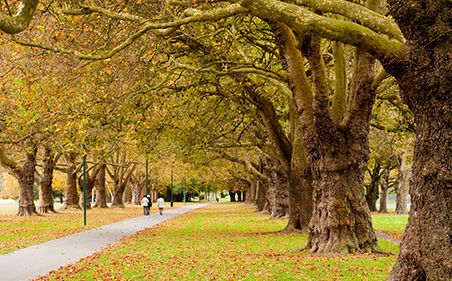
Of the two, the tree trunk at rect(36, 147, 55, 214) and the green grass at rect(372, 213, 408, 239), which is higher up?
the tree trunk at rect(36, 147, 55, 214)

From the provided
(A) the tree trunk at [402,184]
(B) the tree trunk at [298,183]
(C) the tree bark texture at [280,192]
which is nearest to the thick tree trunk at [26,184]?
(C) the tree bark texture at [280,192]

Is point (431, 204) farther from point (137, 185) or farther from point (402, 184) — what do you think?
point (137, 185)

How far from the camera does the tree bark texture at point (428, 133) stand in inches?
233

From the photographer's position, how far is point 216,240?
16406 millimetres

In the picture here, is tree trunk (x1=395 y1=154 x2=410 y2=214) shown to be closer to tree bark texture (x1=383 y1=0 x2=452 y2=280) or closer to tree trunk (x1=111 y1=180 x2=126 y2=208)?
tree trunk (x1=111 y1=180 x2=126 y2=208)

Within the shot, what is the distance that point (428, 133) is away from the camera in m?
6.08

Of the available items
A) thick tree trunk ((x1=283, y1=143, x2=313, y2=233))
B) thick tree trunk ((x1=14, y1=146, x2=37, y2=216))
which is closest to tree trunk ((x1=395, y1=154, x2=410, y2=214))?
thick tree trunk ((x1=283, y1=143, x2=313, y2=233))

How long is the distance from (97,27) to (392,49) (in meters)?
8.67

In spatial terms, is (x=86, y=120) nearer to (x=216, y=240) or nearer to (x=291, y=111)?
(x=216, y=240)

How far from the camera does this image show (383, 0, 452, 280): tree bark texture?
5.92m

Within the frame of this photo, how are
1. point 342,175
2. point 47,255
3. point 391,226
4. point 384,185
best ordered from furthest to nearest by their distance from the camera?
point 384,185, point 391,226, point 47,255, point 342,175

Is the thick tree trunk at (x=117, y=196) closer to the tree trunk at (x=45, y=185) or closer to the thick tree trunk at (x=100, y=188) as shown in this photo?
the thick tree trunk at (x=100, y=188)

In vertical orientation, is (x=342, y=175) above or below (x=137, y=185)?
above

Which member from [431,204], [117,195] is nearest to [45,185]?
[117,195]
